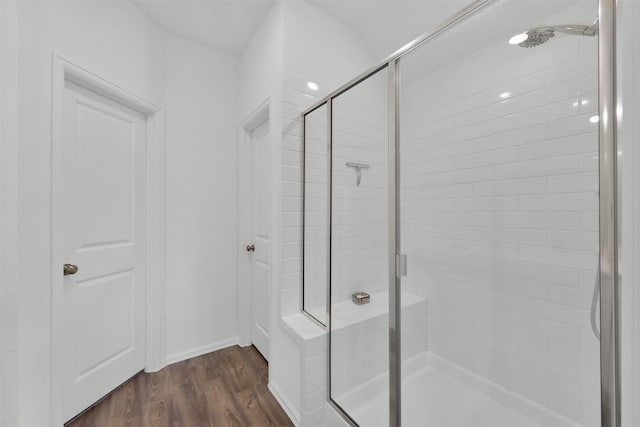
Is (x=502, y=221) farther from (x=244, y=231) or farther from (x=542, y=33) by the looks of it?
(x=244, y=231)

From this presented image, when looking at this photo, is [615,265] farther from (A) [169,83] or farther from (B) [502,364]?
(A) [169,83]

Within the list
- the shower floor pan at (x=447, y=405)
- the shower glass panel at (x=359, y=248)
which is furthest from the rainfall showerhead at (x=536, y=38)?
the shower floor pan at (x=447, y=405)

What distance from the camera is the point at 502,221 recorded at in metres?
1.60

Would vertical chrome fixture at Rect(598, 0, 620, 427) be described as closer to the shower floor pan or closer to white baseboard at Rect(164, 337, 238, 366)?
the shower floor pan

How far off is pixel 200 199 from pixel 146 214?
41 centimetres

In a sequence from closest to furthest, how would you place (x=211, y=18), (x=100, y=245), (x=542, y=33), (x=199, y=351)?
(x=542, y=33)
(x=100, y=245)
(x=211, y=18)
(x=199, y=351)

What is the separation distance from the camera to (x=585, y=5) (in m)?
1.12

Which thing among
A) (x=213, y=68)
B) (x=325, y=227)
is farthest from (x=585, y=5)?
(x=213, y=68)

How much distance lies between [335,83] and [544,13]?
121cm

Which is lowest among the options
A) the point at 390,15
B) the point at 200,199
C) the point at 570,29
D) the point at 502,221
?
the point at 502,221

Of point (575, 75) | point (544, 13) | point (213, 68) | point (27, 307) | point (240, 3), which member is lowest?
point (27, 307)

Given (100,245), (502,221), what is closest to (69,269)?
(100,245)

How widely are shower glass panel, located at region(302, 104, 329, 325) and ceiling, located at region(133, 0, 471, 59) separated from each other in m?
0.87

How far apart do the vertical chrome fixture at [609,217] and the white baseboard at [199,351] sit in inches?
94.3
